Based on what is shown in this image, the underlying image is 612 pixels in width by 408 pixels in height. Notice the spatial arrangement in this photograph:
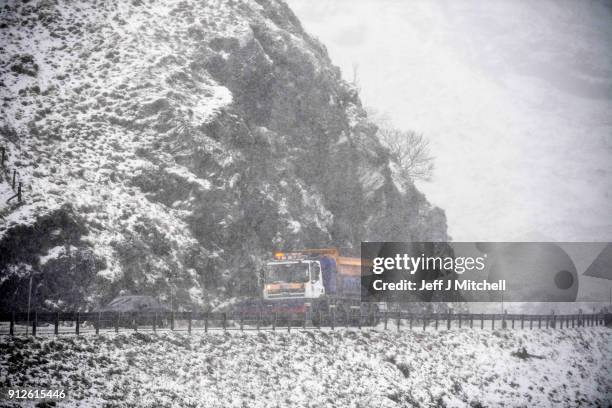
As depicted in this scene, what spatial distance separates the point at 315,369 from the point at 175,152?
2287 centimetres

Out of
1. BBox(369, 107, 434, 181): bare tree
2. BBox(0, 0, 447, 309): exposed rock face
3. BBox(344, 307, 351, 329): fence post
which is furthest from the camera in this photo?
BBox(369, 107, 434, 181): bare tree

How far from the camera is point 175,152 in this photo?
51.7 metres

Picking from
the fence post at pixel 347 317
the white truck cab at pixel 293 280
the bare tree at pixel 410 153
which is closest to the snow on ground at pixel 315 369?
the fence post at pixel 347 317

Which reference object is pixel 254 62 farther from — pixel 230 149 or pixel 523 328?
pixel 523 328

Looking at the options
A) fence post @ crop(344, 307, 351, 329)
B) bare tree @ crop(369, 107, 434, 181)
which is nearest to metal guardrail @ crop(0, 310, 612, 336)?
fence post @ crop(344, 307, 351, 329)

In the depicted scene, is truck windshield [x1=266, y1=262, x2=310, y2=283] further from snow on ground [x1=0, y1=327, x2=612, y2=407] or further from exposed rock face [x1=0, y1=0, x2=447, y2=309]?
exposed rock face [x1=0, y1=0, x2=447, y2=309]

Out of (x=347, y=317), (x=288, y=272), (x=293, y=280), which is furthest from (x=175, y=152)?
(x=347, y=317)

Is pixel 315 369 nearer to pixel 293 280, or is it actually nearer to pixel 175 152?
pixel 293 280

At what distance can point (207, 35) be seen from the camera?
199 ft

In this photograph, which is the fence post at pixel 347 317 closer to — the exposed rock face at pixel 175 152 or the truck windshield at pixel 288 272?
the truck windshield at pixel 288 272

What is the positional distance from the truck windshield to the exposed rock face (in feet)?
→ 18.2

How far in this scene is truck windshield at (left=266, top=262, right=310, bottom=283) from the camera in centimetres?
4428

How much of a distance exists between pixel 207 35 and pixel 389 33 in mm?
82187

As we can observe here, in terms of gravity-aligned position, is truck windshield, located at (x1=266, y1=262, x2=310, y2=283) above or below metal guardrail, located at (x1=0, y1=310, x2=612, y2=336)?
above
